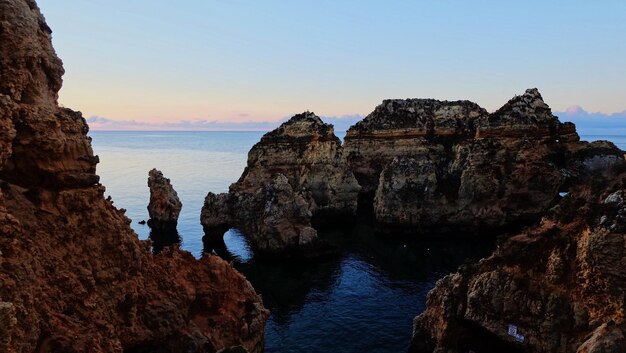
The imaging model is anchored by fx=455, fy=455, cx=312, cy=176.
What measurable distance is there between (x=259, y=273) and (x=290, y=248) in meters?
5.33

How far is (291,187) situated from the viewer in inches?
2351

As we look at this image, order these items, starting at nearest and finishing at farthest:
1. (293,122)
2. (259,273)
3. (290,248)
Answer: (259,273), (290,248), (293,122)

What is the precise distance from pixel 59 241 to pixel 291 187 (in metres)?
42.7

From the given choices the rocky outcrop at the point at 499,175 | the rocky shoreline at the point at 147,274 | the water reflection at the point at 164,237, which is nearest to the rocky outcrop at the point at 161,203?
the water reflection at the point at 164,237

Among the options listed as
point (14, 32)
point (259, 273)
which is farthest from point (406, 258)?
point (14, 32)

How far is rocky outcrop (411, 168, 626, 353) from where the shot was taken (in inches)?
767

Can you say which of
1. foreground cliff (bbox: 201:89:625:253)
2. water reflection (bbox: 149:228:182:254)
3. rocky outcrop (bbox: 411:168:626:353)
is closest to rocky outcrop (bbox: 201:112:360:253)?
foreground cliff (bbox: 201:89:625:253)

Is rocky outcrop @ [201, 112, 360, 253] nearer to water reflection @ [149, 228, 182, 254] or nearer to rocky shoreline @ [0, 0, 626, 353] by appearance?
A: water reflection @ [149, 228, 182, 254]

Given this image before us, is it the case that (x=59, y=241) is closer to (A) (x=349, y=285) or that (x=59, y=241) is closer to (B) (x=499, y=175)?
(A) (x=349, y=285)

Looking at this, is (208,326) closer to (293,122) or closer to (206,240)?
(206,240)

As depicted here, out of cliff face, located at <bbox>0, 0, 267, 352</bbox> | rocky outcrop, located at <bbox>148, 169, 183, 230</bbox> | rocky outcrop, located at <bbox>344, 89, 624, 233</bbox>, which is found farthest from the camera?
rocky outcrop, located at <bbox>148, 169, 183, 230</bbox>

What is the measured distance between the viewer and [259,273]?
49562 millimetres

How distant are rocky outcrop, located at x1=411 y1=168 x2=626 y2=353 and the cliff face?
1424 cm

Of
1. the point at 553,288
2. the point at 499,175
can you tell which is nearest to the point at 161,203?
the point at 499,175
